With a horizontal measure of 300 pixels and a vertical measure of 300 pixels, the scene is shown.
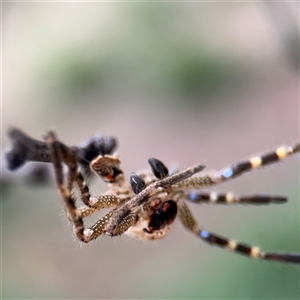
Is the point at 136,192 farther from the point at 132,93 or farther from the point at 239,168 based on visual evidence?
the point at 132,93

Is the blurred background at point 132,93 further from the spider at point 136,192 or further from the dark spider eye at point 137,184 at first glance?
the dark spider eye at point 137,184

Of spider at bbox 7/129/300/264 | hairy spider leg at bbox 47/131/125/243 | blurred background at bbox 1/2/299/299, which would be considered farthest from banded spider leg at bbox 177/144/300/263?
blurred background at bbox 1/2/299/299

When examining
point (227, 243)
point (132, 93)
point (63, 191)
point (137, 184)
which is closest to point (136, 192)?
point (137, 184)

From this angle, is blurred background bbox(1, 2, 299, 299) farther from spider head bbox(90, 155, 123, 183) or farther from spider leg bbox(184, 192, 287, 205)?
spider head bbox(90, 155, 123, 183)

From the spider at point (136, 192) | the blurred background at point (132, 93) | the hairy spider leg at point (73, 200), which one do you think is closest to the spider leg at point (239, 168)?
the spider at point (136, 192)

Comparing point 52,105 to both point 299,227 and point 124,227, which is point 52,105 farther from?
point 124,227

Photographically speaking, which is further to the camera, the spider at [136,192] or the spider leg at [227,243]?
the spider leg at [227,243]
